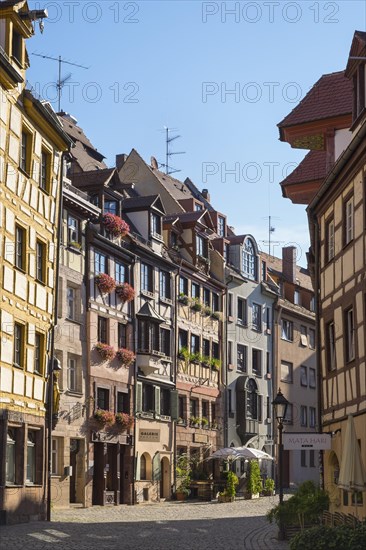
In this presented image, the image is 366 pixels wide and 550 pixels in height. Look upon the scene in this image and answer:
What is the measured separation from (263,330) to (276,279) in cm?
607

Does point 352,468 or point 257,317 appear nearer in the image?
point 352,468

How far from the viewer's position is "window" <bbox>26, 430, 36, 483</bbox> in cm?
2838

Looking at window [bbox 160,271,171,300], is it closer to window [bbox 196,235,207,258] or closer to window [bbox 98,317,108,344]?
window [bbox 196,235,207,258]

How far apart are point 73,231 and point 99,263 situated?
263 centimetres

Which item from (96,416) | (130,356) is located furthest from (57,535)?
(130,356)

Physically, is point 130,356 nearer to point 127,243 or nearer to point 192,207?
point 127,243

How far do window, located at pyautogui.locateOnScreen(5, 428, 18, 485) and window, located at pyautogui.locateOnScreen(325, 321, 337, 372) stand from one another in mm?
8287

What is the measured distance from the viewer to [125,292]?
4097 cm

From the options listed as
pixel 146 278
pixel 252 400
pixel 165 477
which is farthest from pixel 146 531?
pixel 252 400

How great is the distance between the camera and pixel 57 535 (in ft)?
75.0

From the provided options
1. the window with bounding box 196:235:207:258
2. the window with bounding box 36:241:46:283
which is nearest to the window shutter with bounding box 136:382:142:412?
the window with bounding box 196:235:207:258

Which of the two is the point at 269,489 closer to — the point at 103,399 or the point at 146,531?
the point at 103,399

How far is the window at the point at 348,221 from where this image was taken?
73.8 feet

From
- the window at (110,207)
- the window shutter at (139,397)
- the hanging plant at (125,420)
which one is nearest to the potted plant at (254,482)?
the window shutter at (139,397)
